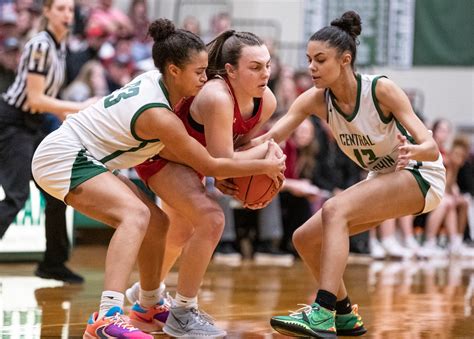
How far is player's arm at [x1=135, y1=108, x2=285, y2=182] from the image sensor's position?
3.99m

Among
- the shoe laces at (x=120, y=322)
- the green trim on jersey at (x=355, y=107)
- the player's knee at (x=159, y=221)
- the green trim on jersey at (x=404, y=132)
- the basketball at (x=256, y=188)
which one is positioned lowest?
the shoe laces at (x=120, y=322)

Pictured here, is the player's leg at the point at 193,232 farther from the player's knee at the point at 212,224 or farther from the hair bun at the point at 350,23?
the hair bun at the point at 350,23

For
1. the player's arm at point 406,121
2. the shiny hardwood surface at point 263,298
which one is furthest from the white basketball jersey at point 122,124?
the player's arm at point 406,121

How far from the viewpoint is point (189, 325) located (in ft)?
14.1

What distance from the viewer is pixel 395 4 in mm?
13086

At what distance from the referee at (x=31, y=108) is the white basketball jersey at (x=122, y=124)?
1.64 m

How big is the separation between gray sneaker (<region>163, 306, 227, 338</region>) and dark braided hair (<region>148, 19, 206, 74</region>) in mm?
1122

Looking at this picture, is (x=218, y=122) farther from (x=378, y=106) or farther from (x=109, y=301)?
(x=109, y=301)

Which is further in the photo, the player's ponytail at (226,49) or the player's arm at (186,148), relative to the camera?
the player's ponytail at (226,49)

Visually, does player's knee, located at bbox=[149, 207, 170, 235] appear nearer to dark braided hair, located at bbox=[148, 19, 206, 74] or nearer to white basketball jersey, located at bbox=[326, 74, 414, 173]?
dark braided hair, located at bbox=[148, 19, 206, 74]

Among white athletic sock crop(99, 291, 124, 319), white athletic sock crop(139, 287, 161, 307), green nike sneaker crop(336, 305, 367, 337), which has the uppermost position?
white athletic sock crop(99, 291, 124, 319)

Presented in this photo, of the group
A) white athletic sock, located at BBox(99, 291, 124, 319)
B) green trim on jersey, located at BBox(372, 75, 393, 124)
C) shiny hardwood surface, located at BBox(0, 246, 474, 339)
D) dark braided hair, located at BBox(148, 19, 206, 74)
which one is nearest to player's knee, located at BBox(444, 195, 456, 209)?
shiny hardwood surface, located at BBox(0, 246, 474, 339)

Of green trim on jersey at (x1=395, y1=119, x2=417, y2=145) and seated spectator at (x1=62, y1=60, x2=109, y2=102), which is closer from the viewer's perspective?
green trim on jersey at (x1=395, y1=119, x2=417, y2=145)

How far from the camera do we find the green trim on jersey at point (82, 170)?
4078 mm
